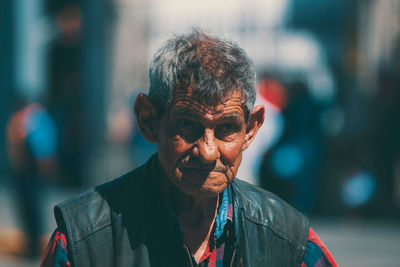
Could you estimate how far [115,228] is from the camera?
210cm

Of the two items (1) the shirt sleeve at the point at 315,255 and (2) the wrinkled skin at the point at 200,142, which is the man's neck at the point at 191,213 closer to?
(2) the wrinkled skin at the point at 200,142

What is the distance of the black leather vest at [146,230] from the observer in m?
2.06

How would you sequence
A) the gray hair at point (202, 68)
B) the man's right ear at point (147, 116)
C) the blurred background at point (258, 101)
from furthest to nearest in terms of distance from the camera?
the blurred background at point (258, 101)
the man's right ear at point (147, 116)
the gray hair at point (202, 68)

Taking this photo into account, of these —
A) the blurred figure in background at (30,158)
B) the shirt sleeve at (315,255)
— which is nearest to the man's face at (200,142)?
the shirt sleeve at (315,255)

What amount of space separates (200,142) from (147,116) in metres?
0.19

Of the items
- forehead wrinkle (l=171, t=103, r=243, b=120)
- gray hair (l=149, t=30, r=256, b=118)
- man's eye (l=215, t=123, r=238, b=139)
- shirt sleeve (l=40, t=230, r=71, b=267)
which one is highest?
gray hair (l=149, t=30, r=256, b=118)

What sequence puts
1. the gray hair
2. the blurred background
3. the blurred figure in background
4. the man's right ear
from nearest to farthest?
the gray hair → the man's right ear → the blurred figure in background → the blurred background

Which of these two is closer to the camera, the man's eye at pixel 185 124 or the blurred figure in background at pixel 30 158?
the man's eye at pixel 185 124

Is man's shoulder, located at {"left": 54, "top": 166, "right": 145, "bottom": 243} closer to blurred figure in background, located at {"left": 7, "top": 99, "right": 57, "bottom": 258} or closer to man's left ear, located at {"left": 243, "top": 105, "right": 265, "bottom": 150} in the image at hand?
man's left ear, located at {"left": 243, "top": 105, "right": 265, "bottom": 150}

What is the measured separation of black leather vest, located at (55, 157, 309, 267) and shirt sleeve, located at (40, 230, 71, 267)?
3 centimetres

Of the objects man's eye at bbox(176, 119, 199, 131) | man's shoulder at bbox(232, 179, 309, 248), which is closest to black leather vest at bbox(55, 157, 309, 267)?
man's shoulder at bbox(232, 179, 309, 248)

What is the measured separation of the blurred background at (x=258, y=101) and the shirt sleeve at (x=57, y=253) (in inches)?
211

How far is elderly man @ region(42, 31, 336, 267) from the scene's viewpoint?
2.05 m

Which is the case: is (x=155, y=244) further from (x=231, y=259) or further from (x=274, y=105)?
(x=274, y=105)
